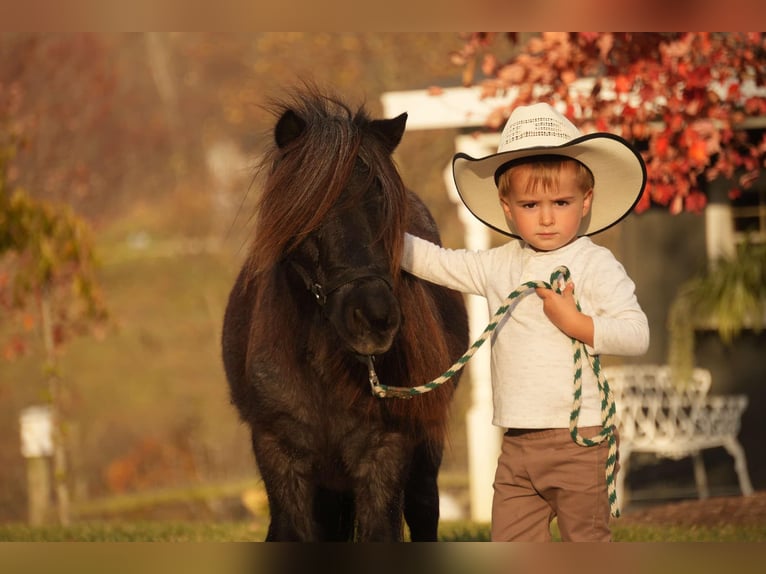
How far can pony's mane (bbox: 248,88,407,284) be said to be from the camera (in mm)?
3365

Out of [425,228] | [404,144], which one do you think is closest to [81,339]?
[404,144]

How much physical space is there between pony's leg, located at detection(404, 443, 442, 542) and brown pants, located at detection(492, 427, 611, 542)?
3.65 ft

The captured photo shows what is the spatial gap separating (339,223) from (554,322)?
2.35 feet

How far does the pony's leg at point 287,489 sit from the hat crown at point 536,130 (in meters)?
1.27

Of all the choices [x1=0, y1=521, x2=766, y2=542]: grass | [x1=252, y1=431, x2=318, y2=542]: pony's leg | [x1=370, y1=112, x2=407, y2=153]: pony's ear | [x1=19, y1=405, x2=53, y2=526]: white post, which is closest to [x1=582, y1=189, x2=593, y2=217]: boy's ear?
[x1=370, y1=112, x2=407, y2=153]: pony's ear

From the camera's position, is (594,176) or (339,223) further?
(594,176)

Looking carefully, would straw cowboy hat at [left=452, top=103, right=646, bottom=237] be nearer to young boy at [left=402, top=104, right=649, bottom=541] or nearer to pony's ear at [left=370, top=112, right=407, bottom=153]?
young boy at [left=402, top=104, right=649, bottom=541]

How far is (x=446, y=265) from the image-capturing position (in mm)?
3699

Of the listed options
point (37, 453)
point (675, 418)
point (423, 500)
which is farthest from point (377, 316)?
point (37, 453)

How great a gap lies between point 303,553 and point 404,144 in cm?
1513

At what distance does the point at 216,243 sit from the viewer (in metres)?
22.2

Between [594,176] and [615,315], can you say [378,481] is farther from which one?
[594,176]

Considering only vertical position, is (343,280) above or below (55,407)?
above
